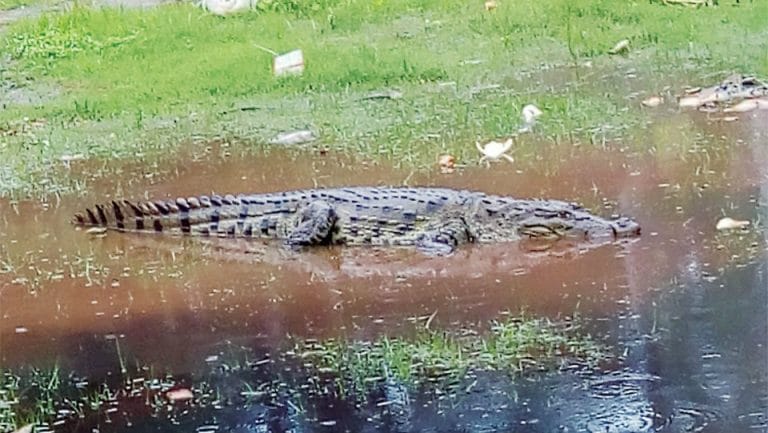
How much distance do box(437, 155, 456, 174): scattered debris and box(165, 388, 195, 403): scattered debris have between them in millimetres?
2959

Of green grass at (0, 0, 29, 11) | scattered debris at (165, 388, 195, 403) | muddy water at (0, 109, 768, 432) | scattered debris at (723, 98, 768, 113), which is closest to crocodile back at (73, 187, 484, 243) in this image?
muddy water at (0, 109, 768, 432)

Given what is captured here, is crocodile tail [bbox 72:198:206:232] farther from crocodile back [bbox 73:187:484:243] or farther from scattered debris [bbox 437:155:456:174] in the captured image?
scattered debris [bbox 437:155:456:174]

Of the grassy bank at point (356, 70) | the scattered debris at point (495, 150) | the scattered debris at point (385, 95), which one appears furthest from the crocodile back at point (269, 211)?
the scattered debris at point (385, 95)

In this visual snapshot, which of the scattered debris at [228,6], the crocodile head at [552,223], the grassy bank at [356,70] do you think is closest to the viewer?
the crocodile head at [552,223]

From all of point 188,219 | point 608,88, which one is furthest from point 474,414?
point 608,88

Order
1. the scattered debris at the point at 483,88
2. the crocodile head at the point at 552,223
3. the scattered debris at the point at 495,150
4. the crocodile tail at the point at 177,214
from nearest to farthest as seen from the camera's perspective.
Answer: the crocodile head at the point at 552,223 → the crocodile tail at the point at 177,214 → the scattered debris at the point at 495,150 → the scattered debris at the point at 483,88

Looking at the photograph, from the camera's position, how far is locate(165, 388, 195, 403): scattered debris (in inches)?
172

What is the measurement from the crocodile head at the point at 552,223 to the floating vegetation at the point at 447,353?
3.48ft

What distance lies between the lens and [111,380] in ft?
15.1

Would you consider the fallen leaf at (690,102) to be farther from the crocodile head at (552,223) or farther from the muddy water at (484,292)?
the crocodile head at (552,223)

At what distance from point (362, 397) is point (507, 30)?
22.4 ft

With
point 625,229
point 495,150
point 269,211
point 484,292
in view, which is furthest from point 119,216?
point 625,229

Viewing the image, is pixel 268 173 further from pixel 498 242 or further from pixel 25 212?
pixel 498 242

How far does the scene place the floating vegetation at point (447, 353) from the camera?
439 cm
